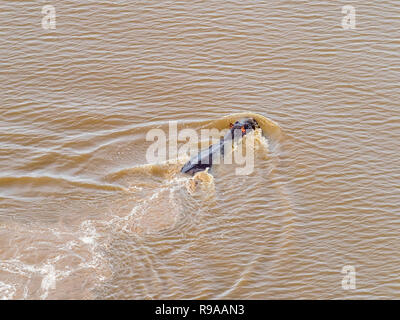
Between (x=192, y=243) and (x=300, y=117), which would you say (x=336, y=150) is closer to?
(x=300, y=117)

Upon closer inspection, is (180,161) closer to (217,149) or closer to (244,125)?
(217,149)

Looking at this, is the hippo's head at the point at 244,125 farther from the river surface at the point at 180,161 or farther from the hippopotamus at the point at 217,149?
the river surface at the point at 180,161

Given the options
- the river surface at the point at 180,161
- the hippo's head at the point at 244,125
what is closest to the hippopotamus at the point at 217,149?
the hippo's head at the point at 244,125

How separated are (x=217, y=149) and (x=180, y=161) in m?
0.91

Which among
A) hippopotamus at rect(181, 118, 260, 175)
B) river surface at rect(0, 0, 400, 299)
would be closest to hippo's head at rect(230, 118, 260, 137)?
hippopotamus at rect(181, 118, 260, 175)

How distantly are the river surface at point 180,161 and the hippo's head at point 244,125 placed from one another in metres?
0.37

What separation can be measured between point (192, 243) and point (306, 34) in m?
8.74

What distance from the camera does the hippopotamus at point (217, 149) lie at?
1369 centimetres

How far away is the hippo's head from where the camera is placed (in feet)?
48.2

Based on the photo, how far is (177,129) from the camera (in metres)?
15.1

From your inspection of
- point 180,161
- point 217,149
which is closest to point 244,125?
point 217,149

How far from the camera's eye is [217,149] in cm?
1432

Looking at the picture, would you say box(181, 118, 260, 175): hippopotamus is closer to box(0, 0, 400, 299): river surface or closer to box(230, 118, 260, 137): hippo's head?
box(230, 118, 260, 137): hippo's head

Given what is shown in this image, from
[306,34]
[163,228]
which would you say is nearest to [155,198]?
[163,228]
